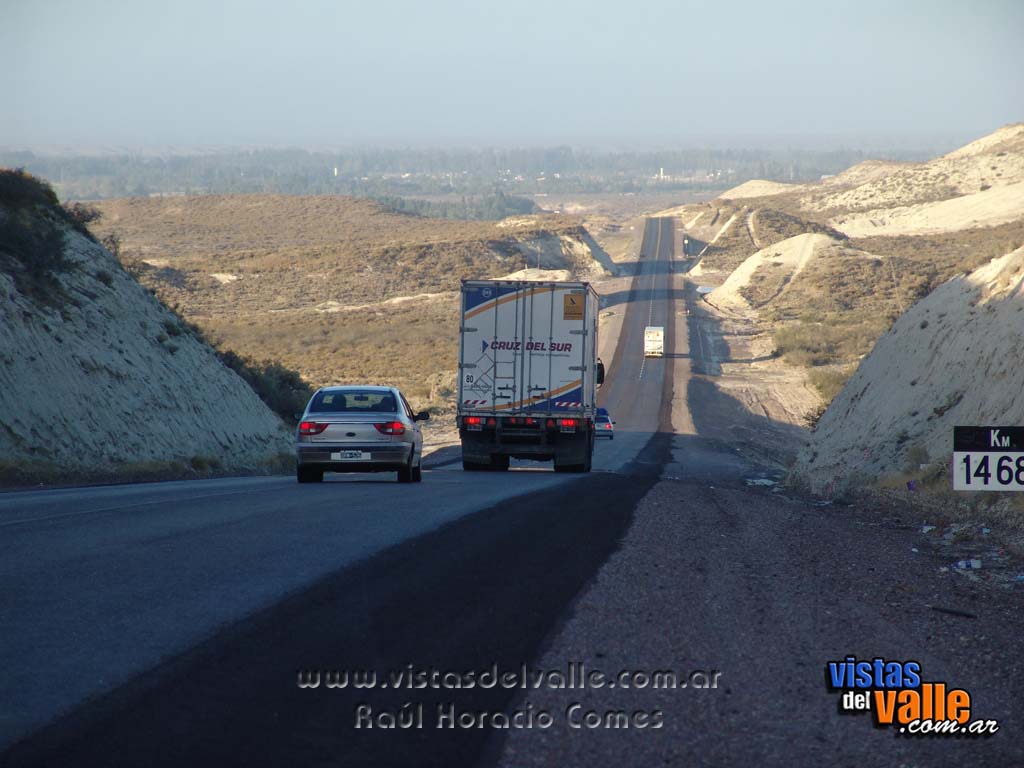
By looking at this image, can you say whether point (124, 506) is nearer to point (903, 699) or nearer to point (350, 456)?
point (350, 456)

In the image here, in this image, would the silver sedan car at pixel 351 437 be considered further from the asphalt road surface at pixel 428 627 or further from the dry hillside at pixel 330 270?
the dry hillside at pixel 330 270

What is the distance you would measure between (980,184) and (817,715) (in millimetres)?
184660

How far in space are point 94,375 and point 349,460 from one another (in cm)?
1026

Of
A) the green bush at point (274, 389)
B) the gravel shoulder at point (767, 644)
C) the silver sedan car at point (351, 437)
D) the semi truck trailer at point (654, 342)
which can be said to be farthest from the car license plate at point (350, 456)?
the semi truck trailer at point (654, 342)

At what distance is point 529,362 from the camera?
77.2 ft

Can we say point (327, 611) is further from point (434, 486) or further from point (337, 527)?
point (434, 486)

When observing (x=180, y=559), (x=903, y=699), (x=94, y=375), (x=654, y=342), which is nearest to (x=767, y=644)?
(x=903, y=699)

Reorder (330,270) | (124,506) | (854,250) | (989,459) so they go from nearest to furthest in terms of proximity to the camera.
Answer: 1. (989,459)
2. (124,506)
3. (854,250)
4. (330,270)

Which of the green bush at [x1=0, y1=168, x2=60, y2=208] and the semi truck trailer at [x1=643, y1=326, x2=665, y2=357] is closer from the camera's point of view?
the green bush at [x1=0, y1=168, x2=60, y2=208]

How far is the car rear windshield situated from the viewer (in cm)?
1894

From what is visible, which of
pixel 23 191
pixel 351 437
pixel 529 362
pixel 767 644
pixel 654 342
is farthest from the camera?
pixel 654 342

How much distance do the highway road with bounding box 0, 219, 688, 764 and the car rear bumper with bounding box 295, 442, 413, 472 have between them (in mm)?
383

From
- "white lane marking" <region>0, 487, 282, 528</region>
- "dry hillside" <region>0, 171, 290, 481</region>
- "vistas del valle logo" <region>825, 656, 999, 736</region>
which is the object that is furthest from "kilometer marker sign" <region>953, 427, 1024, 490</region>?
"dry hillside" <region>0, 171, 290, 481</region>

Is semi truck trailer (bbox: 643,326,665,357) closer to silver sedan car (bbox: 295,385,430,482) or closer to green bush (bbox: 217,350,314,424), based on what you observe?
green bush (bbox: 217,350,314,424)
